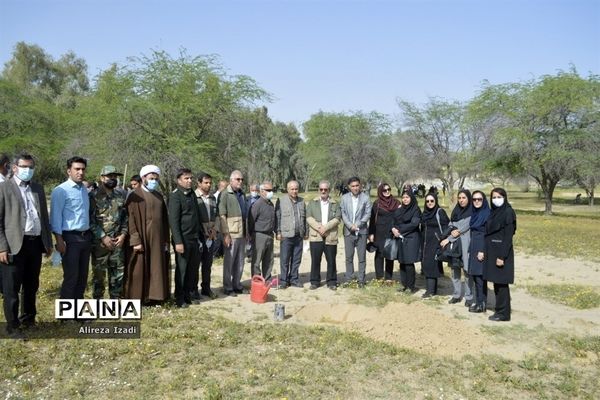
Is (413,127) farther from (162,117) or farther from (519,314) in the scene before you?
(519,314)

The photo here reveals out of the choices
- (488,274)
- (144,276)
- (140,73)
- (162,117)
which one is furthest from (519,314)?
(140,73)

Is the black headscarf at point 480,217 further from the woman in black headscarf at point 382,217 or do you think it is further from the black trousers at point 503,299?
the woman in black headscarf at point 382,217

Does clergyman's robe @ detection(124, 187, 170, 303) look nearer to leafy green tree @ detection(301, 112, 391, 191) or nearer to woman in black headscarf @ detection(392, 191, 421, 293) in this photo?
woman in black headscarf @ detection(392, 191, 421, 293)

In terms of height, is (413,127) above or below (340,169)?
above

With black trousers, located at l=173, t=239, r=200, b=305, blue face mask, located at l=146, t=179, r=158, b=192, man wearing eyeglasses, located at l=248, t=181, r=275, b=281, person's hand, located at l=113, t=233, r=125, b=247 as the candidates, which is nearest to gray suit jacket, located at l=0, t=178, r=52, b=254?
person's hand, located at l=113, t=233, r=125, b=247

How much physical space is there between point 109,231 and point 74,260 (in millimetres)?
680

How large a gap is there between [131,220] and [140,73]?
16.7 meters

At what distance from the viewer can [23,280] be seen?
5496 millimetres

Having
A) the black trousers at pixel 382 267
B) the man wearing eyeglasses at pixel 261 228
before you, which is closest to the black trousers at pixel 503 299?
the black trousers at pixel 382 267

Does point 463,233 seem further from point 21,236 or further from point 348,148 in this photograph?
point 348,148

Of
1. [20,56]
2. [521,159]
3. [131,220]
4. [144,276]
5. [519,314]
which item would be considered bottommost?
[519,314]

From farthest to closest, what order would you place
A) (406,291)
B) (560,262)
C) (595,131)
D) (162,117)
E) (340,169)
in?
(340,169), (595,131), (162,117), (560,262), (406,291)

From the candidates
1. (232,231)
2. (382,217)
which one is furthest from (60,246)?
(382,217)

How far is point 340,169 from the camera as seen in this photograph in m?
46.1
